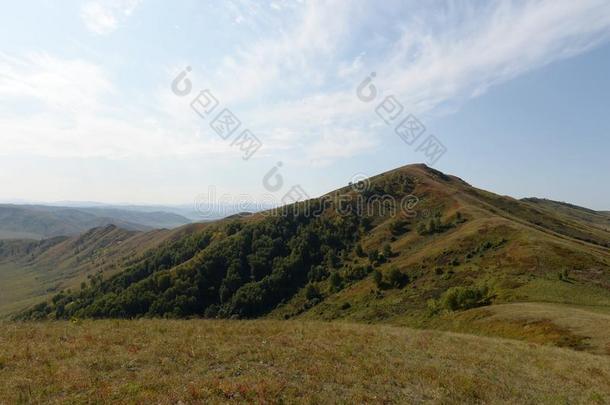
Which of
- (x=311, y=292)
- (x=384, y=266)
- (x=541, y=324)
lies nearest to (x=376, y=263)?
(x=384, y=266)

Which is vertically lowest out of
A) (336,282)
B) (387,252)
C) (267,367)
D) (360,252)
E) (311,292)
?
(311,292)

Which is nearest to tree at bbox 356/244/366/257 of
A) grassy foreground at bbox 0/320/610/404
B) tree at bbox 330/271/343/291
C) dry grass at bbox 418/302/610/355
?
tree at bbox 330/271/343/291

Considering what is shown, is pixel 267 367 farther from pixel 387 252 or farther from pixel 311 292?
pixel 387 252

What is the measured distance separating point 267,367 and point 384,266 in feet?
260

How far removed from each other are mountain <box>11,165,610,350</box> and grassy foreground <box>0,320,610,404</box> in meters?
14.3

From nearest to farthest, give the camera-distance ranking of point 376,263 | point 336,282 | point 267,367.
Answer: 1. point 267,367
2. point 336,282
3. point 376,263

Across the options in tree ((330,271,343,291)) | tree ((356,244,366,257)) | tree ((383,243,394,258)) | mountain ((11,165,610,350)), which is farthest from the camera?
tree ((356,244,366,257))

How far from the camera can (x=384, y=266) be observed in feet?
306

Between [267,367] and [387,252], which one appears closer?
[267,367]

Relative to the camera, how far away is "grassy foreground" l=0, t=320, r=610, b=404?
Answer: 1367cm

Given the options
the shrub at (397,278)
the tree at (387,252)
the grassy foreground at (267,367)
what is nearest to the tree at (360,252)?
the tree at (387,252)

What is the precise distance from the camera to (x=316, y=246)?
419 feet

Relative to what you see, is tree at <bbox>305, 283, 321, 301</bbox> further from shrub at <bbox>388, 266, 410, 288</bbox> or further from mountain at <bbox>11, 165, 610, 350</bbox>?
shrub at <bbox>388, 266, 410, 288</bbox>

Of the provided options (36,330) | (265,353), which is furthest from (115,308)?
(265,353)
